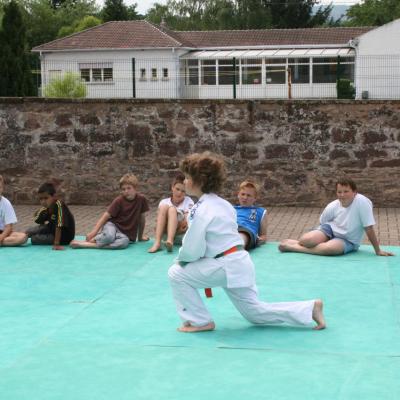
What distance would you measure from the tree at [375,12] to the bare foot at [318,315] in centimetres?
6372

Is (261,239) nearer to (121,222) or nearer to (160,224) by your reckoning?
(160,224)

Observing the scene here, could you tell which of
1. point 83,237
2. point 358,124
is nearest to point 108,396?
point 83,237

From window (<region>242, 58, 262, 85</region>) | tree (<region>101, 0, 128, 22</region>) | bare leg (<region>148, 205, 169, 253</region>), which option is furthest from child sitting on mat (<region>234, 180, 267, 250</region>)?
tree (<region>101, 0, 128, 22</region>)

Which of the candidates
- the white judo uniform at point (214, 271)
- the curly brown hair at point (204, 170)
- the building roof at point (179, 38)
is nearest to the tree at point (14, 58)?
the building roof at point (179, 38)

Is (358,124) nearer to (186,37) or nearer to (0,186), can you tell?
(0,186)

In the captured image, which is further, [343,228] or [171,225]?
[171,225]

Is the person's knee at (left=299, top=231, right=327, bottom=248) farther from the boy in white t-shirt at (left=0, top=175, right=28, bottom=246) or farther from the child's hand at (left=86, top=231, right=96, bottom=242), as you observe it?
the boy in white t-shirt at (left=0, top=175, right=28, bottom=246)

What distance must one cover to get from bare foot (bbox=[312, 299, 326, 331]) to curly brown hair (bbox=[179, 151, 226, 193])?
122 centimetres

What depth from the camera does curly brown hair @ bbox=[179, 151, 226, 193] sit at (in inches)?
257

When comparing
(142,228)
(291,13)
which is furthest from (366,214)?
(291,13)

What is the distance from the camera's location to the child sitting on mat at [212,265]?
6449mm

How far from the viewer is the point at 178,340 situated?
6.49 m

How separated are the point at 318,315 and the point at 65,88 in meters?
19.1

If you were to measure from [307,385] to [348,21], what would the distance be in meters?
73.4
